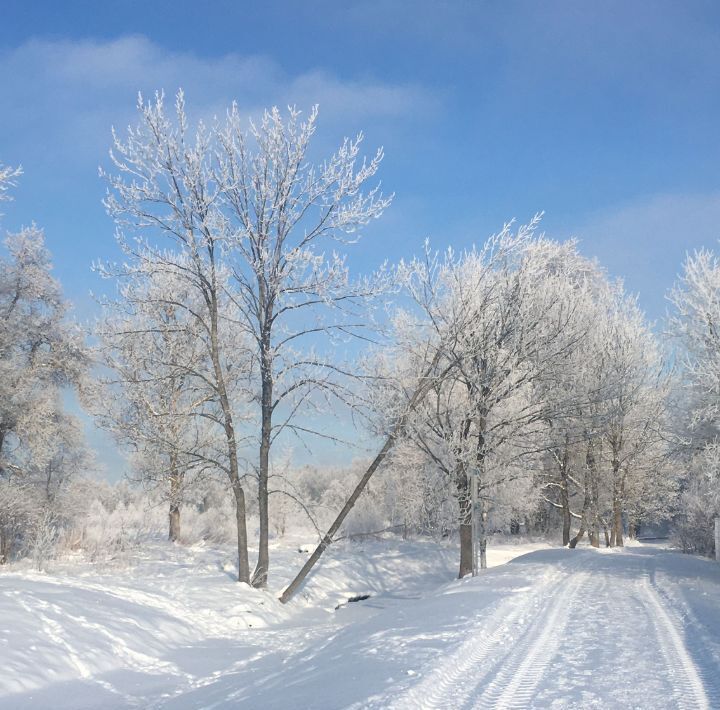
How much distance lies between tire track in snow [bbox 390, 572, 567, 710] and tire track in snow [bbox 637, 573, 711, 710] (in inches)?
59.8

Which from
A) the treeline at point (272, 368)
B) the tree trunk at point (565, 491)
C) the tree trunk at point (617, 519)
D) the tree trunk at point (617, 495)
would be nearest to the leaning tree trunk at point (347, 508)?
the treeline at point (272, 368)

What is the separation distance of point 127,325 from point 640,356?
66.2 feet

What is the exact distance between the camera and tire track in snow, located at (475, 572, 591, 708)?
5.20m

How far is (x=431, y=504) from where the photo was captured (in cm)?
2227

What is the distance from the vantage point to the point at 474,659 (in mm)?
6445

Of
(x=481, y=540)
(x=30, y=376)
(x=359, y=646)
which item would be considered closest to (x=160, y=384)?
(x=30, y=376)

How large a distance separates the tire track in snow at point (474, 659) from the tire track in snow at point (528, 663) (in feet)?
0.37

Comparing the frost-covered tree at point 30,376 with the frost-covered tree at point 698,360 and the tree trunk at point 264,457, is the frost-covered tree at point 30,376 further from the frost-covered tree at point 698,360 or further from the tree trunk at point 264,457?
the frost-covered tree at point 698,360

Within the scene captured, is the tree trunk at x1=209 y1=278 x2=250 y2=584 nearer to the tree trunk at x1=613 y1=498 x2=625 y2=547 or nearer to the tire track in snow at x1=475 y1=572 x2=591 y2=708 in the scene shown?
the tire track in snow at x1=475 y1=572 x2=591 y2=708

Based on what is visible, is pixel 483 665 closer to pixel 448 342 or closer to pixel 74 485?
pixel 448 342

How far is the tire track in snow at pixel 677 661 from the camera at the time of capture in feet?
16.7

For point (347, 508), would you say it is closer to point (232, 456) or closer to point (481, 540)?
point (232, 456)

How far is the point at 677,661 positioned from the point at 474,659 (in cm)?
194

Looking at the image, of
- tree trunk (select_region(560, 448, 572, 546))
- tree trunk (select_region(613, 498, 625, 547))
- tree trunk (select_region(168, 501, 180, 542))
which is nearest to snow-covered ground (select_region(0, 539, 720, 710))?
tree trunk (select_region(168, 501, 180, 542))
